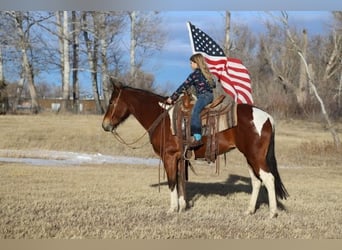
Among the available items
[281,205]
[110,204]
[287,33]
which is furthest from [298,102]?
[110,204]

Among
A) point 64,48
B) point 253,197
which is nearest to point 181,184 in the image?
point 253,197

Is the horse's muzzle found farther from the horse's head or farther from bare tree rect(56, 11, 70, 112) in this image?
bare tree rect(56, 11, 70, 112)

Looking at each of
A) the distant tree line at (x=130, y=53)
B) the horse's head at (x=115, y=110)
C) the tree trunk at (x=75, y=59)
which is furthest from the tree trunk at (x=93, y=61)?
the horse's head at (x=115, y=110)

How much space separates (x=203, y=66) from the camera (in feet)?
18.0

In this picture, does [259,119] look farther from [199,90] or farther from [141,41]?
[141,41]

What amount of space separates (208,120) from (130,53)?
1898mm

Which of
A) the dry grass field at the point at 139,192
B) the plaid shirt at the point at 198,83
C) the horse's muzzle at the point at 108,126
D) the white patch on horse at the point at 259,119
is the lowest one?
the dry grass field at the point at 139,192

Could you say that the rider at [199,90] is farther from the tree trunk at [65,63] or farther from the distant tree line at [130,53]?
the tree trunk at [65,63]

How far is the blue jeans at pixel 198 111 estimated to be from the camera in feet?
17.8

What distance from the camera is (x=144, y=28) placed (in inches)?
269

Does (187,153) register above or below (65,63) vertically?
below

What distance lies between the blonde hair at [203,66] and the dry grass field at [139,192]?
55.0 inches

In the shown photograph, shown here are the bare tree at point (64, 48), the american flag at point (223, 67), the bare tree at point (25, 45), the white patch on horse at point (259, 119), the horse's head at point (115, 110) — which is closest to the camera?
the white patch on horse at point (259, 119)

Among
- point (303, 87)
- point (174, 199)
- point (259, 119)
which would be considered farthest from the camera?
point (303, 87)
